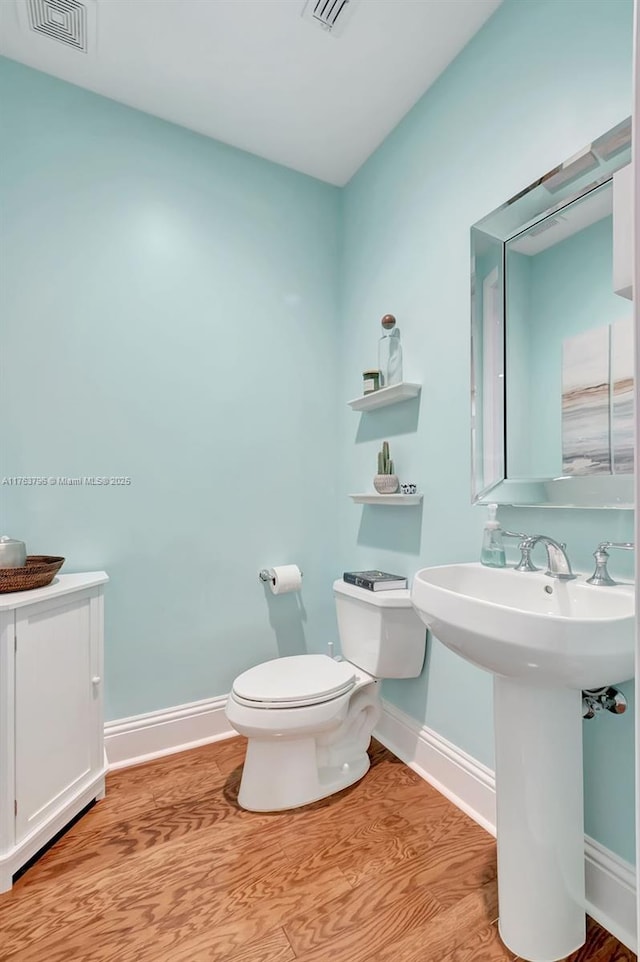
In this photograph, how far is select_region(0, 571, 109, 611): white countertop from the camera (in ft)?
4.04

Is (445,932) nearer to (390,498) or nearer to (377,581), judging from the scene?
(377,581)

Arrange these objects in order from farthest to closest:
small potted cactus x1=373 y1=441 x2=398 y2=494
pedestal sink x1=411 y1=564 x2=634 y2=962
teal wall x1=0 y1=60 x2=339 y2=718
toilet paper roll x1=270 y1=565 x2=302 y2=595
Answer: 1. toilet paper roll x1=270 y1=565 x2=302 y2=595
2. small potted cactus x1=373 y1=441 x2=398 y2=494
3. teal wall x1=0 y1=60 x2=339 y2=718
4. pedestal sink x1=411 y1=564 x2=634 y2=962

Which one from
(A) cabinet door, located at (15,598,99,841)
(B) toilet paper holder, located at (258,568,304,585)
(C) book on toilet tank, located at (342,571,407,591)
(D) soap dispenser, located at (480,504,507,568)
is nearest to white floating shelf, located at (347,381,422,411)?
(D) soap dispenser, located at (480,504,507,568)

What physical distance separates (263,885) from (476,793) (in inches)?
27.4

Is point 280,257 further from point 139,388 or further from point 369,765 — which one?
point 369,765

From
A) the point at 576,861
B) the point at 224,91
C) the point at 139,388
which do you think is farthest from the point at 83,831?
the point at 224,91

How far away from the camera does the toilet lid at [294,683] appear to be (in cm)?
143

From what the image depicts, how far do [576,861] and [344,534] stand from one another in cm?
142

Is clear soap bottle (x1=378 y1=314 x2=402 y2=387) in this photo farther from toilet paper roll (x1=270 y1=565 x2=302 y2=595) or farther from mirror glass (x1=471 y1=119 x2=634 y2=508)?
toilet paper roll (x1=270 y1=565 x2=302 y2=595)

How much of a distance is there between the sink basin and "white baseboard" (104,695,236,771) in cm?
127

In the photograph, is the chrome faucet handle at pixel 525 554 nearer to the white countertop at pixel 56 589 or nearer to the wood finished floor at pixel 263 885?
the wood finished floor at pixel 263 885

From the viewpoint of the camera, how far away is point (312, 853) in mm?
1292

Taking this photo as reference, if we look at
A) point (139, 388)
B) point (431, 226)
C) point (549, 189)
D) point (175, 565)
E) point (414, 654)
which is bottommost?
point (414, 654)

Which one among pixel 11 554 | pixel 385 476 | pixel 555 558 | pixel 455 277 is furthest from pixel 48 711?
pixel 455 277
